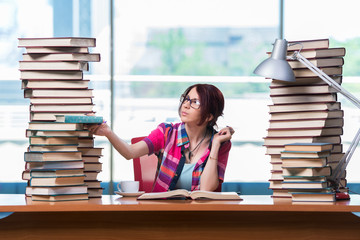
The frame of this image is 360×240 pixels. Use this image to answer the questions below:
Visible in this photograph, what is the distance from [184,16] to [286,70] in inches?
117

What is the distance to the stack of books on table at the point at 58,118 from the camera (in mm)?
2236

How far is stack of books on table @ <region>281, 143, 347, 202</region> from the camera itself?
87.1 inches

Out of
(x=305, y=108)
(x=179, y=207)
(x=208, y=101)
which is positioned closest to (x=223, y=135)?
(x=208, y=101)

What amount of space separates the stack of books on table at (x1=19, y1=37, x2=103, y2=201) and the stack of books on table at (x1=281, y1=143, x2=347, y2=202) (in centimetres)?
81

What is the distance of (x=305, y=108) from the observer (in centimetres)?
246

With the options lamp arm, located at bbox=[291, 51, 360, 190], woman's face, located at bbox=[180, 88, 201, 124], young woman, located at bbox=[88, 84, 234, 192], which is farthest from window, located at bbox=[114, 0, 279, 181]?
lamp arm, located at bbox=[291, 51, 360, 190]

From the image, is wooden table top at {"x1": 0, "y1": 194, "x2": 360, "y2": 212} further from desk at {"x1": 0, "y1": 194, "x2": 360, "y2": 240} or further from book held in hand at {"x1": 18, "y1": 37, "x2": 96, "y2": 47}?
book held in hand at {"x1": 18, "y1": 37, "x2": 96, "y2": 47}

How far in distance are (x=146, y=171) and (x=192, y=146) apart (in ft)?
1.39

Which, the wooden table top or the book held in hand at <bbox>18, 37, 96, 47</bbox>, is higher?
the book held in hand at <bbox>18, 37, 96, 47</bbox>

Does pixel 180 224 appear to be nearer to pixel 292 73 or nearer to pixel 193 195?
pixel 193 195

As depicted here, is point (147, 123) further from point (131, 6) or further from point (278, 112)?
point (278, 112)

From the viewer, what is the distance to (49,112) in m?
2.38

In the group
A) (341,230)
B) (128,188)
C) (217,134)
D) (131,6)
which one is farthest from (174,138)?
(131,6)

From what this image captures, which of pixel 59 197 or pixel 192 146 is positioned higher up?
pixel 192 146
